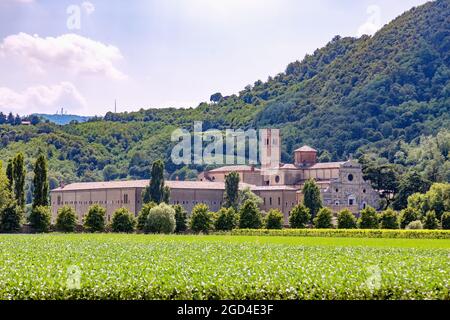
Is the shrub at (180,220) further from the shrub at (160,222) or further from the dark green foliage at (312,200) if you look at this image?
the dark green foliage at (312,200)

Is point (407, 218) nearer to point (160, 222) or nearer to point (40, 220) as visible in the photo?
point (160, 222)

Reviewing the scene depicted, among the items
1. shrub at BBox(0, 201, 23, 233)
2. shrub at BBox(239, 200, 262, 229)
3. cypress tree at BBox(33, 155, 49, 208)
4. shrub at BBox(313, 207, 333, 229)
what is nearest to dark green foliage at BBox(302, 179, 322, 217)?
shrub at BBox(313, 207, 333, 229)

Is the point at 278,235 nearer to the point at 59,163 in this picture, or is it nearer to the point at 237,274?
the point at 237,274

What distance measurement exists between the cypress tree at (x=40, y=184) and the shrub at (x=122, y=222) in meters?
5.90

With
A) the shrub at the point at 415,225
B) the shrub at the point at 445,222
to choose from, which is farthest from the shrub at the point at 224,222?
the shrub at the point at 445,222

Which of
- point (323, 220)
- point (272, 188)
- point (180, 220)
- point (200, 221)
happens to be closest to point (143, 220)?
point (180, 220)

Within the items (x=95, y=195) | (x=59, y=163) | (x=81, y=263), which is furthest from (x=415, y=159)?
(x=81, y=263)

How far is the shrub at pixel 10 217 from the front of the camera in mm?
80125

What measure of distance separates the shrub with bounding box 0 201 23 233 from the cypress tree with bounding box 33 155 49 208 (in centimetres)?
426

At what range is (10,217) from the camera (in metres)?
80.1

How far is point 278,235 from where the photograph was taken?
82.7 m

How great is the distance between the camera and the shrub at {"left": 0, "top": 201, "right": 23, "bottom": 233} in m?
80.1

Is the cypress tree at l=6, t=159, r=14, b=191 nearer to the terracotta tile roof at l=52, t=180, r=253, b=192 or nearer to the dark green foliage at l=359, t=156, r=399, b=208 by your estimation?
the terracotta tile roof at l=52, t=180, r=253, b=192
